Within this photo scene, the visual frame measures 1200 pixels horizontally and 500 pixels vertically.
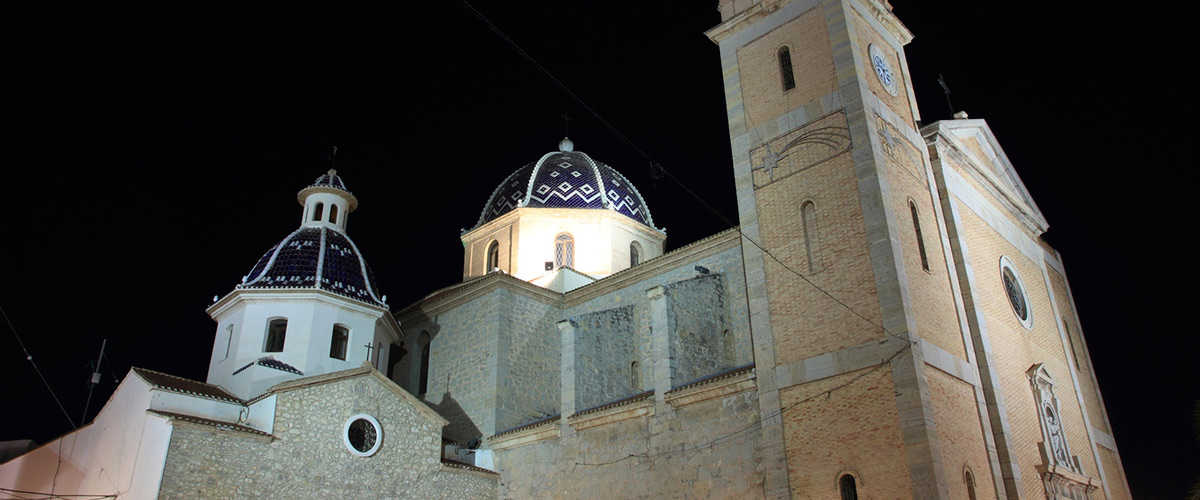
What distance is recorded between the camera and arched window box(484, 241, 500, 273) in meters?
24.1

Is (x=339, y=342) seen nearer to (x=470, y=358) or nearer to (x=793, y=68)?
(x=470, y=358)

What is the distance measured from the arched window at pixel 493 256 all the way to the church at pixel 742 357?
346 cm

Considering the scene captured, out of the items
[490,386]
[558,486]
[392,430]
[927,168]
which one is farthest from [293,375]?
[927,168]

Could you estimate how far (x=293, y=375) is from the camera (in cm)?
1619

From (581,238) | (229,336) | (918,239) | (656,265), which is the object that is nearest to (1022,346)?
(918,239)

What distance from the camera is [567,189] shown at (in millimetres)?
24609

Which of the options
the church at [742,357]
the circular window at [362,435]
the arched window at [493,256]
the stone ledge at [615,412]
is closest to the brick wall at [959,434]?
the church at [742,357]

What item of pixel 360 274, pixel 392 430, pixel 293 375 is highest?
pixel 360 274

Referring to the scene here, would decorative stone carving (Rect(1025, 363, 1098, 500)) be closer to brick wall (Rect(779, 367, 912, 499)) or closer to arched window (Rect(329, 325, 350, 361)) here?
brick wall (Rect(779, 367, 912, 499))

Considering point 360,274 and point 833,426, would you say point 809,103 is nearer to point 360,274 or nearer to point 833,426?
point 833,426

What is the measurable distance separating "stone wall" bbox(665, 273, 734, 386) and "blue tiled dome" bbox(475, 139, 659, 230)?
7.31 metres

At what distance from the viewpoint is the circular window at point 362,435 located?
1471 centimetres

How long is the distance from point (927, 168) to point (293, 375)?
12.8m

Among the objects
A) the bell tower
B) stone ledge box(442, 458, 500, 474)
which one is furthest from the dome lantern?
the bell tower
